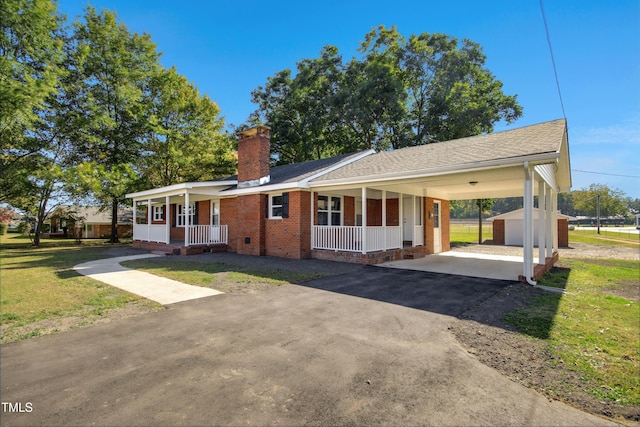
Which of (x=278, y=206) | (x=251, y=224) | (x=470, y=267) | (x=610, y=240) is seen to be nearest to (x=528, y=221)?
(x=470, y=267)

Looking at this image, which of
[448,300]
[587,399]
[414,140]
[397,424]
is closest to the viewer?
[397,424]

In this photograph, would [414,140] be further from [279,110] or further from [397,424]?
[397,424]

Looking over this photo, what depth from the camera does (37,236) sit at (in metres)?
22.1

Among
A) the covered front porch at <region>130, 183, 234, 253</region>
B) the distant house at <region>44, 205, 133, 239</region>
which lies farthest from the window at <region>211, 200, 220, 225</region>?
the distant house at <region>44, 205, 133, 239</region>

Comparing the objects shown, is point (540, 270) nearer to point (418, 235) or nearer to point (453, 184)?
point (453, 184)

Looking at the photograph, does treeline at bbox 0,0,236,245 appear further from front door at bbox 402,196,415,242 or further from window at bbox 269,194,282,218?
front door at bbox 402,196,415,242

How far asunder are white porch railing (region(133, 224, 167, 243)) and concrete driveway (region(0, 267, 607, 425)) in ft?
41.1

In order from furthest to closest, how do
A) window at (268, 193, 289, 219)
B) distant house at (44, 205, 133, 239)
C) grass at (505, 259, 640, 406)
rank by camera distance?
distant house at (44, 205, 133, 239), window at (268, 193, 289, 219), grass at (505, 259, 640, 406)

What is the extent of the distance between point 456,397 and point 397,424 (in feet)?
2.50

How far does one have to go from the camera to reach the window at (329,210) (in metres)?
13.8

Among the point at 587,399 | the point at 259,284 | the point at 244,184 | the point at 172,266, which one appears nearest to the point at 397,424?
the point at 587,399

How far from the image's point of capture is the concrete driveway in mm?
2572

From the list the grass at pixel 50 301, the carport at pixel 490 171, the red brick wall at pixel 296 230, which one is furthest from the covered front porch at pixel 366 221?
the grass at pixel 50 301

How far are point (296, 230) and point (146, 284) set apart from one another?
599 cm
